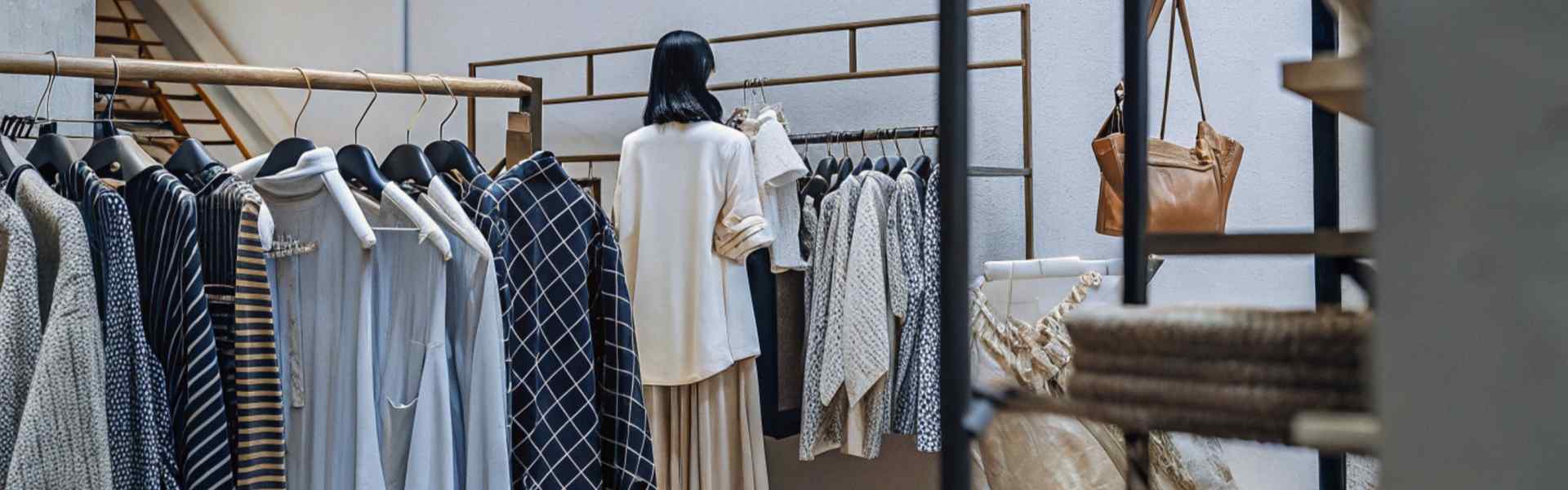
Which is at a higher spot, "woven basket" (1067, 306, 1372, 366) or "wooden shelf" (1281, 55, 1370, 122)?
"wooden shelf" (1281, 55, 1370, 122)

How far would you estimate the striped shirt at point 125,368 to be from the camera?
141 cm

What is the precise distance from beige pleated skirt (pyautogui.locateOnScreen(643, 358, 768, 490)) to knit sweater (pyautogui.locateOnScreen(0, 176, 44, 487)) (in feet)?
4.71

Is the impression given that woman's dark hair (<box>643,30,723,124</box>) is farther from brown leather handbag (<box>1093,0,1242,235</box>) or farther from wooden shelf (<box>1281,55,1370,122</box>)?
wooden shelf (<box>1281,55,1370,122</box>)

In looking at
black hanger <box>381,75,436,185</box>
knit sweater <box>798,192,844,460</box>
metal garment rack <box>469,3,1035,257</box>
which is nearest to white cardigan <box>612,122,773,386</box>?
knit sweater <box>798,192,844,460</box>

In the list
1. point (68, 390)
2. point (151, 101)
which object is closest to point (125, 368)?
point (68, 390)

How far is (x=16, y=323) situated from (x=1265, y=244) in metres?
1.35

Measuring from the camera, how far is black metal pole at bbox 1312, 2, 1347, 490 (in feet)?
3.71

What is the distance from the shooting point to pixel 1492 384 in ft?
1.11

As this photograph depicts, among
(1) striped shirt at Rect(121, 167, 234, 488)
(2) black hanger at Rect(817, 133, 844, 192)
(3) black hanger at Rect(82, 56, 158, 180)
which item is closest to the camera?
(1) striped shirt at Rect(121, 167, 234, 488)

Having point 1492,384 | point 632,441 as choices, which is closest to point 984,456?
Answer: point 632,441

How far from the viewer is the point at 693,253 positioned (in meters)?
2.60

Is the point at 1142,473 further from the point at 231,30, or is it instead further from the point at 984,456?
the point at 231,30

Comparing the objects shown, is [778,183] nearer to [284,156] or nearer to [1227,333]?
[284,156]

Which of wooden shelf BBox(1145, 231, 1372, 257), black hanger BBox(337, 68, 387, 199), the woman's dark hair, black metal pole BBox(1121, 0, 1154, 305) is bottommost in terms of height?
wooden shelf BBox(1145, 231, 1372, 257)
